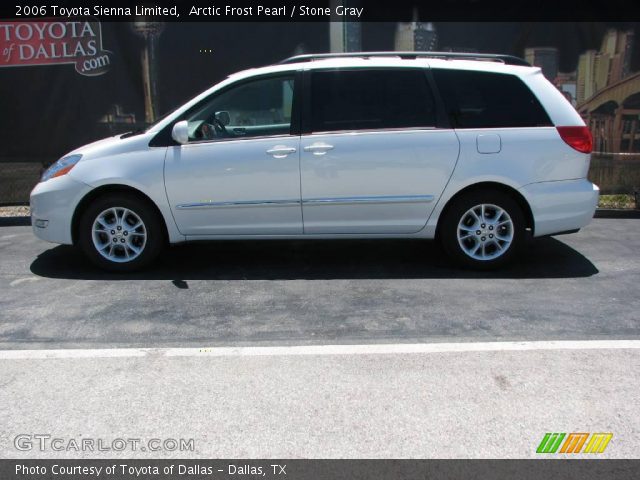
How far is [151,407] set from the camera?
11.0ft

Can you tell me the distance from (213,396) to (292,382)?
0.45 m

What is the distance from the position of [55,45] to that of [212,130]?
4.15m

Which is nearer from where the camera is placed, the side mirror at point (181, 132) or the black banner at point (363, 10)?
the side mirror at point (181, 132)

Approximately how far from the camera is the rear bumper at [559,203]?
18.1 feet

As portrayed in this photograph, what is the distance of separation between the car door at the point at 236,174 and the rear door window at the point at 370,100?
0.26 m

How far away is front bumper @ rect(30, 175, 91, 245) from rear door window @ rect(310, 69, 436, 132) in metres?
2.15

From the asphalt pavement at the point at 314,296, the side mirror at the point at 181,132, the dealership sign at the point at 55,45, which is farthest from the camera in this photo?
the dealership sign at the point at 55,45

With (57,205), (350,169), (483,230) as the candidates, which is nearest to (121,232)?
(57,205)

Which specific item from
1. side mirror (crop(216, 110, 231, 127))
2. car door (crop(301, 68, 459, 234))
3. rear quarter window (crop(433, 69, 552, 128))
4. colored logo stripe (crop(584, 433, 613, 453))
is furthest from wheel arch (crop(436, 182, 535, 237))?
colored logo stripe (crop(584, 433, 613, 453))

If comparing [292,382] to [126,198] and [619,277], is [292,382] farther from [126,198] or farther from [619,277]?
[619,277]

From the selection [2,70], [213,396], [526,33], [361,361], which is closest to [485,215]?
[361,361]
